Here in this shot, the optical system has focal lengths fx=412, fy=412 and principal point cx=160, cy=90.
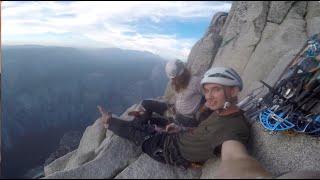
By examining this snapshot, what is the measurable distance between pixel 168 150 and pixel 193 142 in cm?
47

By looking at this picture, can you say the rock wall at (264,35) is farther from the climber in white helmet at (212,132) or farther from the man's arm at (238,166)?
the man's arm at (238,166)

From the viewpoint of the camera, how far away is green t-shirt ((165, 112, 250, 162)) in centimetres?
644

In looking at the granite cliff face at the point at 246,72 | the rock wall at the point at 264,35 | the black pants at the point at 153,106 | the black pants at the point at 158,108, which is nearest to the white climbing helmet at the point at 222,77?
the granite cliff face at the point at 246,72

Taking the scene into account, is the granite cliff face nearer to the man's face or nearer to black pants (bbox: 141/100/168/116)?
the man's face

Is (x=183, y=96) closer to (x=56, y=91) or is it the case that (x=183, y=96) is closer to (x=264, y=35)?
(x=264, y=35)

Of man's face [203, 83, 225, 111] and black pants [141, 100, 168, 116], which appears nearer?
man's face [203, 83, 225, 111]

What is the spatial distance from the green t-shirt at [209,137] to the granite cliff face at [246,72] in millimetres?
256

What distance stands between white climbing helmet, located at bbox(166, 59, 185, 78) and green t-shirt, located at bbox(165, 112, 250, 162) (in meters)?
2.22

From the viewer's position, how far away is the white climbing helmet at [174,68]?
8.88 m

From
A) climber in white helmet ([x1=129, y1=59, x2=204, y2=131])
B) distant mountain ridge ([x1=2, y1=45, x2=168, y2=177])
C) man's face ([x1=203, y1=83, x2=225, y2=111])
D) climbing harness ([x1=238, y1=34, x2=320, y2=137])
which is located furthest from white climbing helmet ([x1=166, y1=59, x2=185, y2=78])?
distant mountain ridge ([x1=2, y1=45, x2=168, y2=177])

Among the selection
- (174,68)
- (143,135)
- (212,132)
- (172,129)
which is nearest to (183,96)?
(174,68)

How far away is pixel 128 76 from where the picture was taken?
12562 cm

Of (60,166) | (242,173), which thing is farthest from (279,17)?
(242,173)

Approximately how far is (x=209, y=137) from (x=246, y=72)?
1011cm
